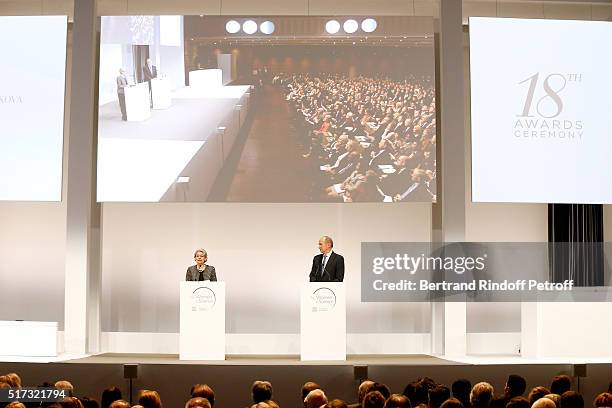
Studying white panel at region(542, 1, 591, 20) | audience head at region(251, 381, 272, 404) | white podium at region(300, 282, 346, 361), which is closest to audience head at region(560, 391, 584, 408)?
audience head at region(251, 381, 272, 404)

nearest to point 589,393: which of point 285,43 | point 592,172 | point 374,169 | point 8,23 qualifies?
point 592,172

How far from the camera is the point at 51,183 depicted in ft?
24.8

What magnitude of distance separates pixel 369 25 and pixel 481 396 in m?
4.66

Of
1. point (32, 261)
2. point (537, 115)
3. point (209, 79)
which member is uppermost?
point (209, 79)

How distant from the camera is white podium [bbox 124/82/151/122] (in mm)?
7719

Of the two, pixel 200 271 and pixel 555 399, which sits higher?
pixel 200 271

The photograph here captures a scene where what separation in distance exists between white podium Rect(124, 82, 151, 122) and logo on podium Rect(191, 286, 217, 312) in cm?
190

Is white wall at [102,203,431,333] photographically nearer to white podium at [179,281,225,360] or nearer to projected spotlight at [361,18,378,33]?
projected spotlight at [361,18,378,33]

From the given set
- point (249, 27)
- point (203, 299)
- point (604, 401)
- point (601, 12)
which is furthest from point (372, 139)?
point (604, 401)

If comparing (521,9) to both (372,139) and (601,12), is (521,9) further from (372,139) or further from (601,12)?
(372,139)

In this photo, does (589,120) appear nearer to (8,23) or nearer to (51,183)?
(51,183)

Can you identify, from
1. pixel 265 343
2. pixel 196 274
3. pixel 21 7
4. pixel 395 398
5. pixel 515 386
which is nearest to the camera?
pixel 395 398

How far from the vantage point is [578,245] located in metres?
9.09

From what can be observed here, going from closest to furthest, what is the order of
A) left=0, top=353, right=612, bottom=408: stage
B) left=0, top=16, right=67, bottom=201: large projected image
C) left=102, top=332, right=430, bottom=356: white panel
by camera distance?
1. left=0, top=353, right=612, bottom=408: stage
2. left=0, top=16, right=67, bottom=201: large projected image
3. left=102, top=332, right=430, bottom=356: white panel
